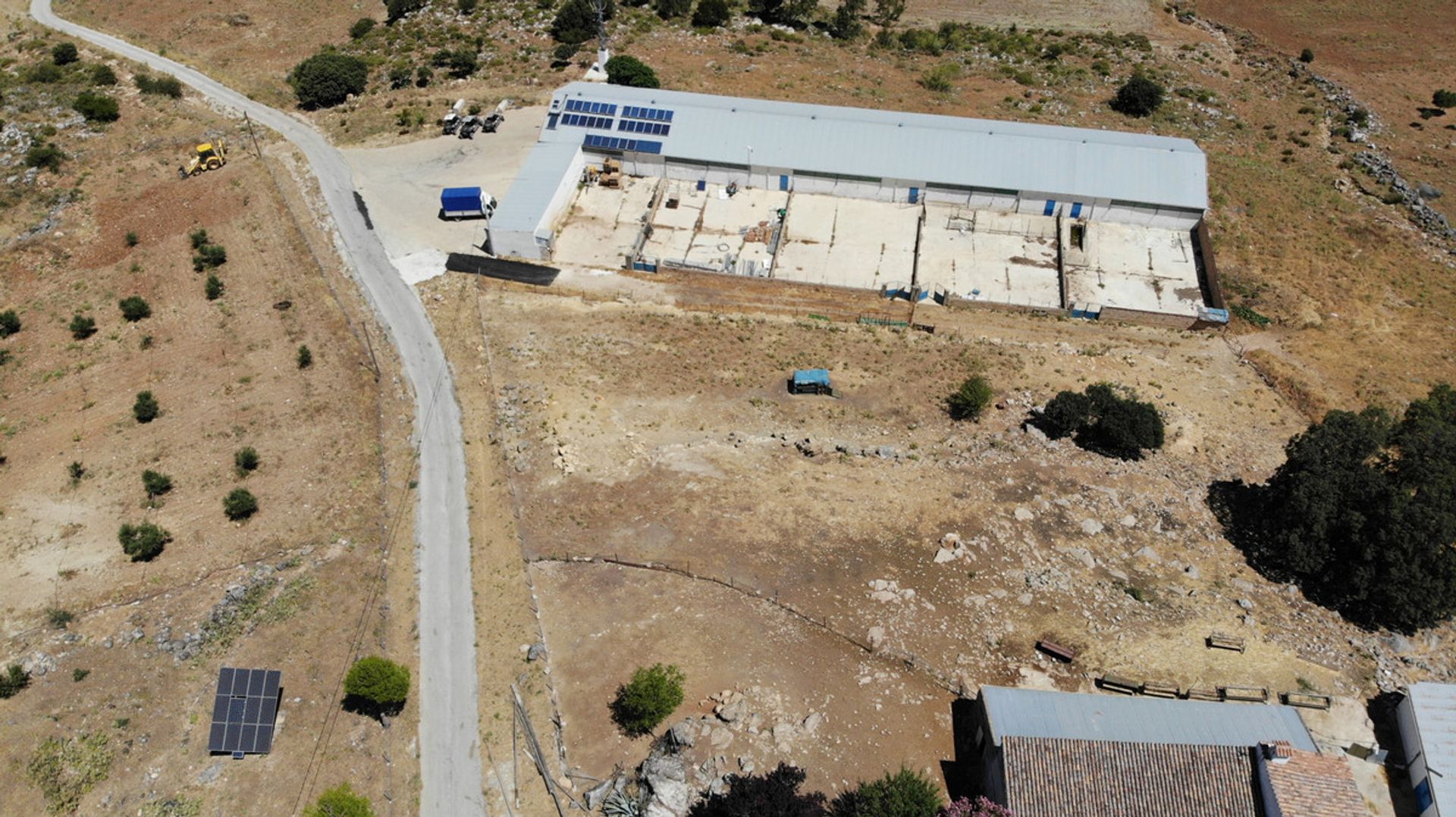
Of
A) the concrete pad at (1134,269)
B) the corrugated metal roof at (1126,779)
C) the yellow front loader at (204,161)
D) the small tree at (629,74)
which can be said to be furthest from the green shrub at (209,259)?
the corrugated metal roof at (1126,779)

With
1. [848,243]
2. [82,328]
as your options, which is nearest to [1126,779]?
[848,243]

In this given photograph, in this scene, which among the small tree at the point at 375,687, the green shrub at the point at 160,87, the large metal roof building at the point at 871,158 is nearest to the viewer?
the small tree at the point at 375,687

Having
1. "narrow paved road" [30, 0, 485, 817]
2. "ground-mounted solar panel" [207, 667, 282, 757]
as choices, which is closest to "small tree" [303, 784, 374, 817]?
"narrow paved road" [30, 0, 485, 817]

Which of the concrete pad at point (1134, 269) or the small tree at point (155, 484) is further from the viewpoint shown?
the concrete pad at point (1134, 269)

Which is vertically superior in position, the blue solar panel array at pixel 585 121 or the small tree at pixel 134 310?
the blue solar panel array at pixel 585 121

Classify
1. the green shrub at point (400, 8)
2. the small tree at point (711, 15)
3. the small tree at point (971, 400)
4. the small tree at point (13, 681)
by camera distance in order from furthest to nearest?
the green shrub at point (400, 8), the small tree at point (711, 15), the small tree at point (971, 400), the small tree at point (13, 681)

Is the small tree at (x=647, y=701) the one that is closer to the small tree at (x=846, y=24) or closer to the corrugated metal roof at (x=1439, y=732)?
the corrugated metal roof at (x=1439, y=732)

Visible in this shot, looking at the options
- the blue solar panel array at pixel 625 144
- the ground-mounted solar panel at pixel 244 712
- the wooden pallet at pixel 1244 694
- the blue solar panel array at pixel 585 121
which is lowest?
the ground-mounted solar panel at pixel 244 712
